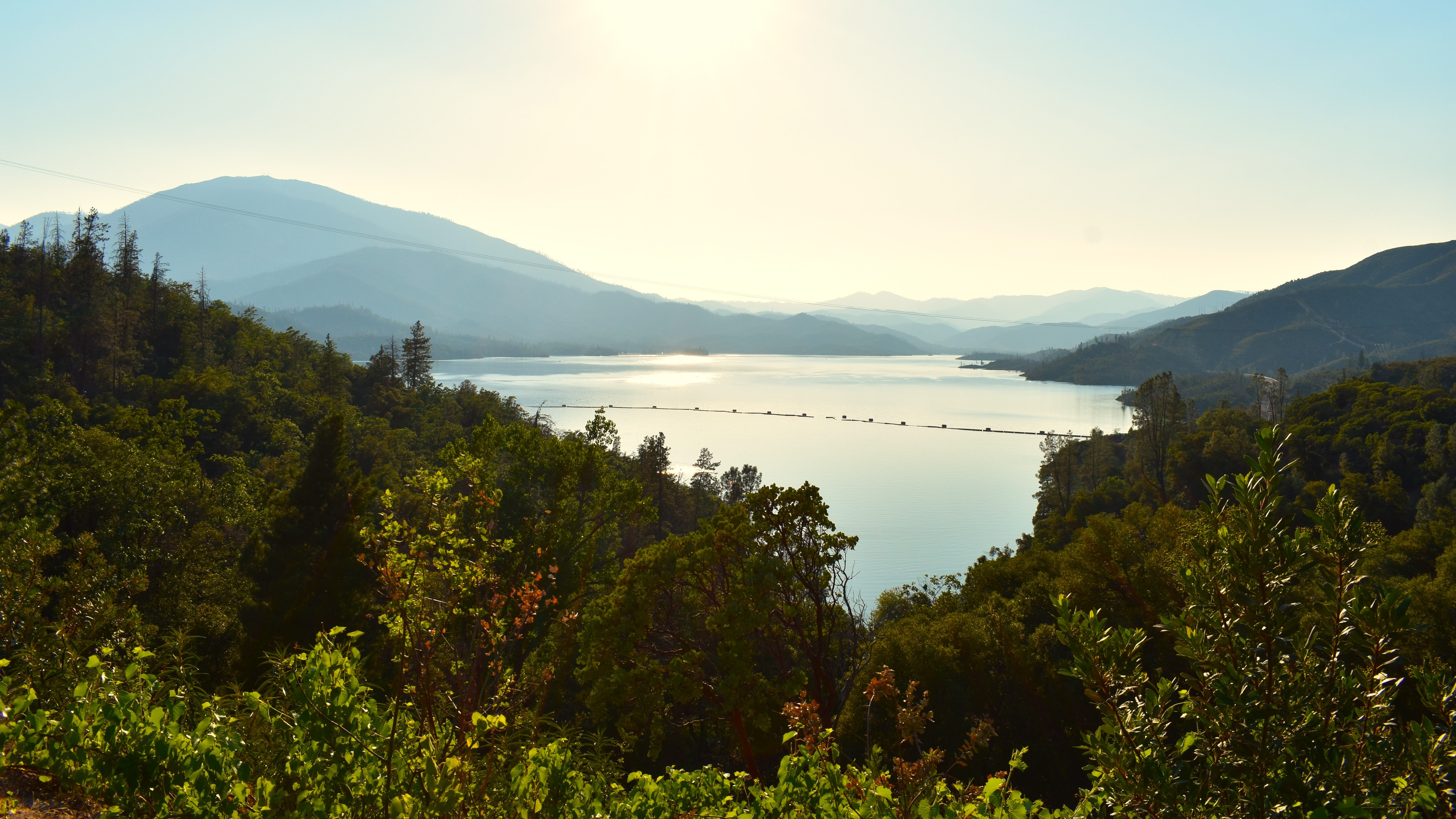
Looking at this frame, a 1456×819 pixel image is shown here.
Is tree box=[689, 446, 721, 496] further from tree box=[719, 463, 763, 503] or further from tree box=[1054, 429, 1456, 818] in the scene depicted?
tree box=[1054, 429, 1456, 818]

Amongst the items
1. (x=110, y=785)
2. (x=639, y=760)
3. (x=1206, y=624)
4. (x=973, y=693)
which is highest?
(x=1206, y=624)

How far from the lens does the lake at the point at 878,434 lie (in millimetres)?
47844

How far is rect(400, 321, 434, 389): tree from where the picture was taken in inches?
2559

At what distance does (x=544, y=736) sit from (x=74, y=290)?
5649 cm

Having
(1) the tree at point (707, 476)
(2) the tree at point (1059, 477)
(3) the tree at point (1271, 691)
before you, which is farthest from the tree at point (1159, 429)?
(3) the tree at point (1271, 691)

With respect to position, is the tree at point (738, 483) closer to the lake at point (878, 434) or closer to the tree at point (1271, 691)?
the lake at point (878, 434)

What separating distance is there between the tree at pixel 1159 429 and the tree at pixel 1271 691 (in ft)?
139

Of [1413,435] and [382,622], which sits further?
[1413,435]

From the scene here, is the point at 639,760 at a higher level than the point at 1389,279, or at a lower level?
lower

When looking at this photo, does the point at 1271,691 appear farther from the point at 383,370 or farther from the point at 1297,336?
→ the point at 1297,336

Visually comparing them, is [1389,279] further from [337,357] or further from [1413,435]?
[337,357]

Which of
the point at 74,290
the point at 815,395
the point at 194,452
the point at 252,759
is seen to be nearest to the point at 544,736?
the point at 252,759

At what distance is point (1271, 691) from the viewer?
2312 mm

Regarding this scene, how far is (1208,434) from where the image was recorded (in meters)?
36.7
